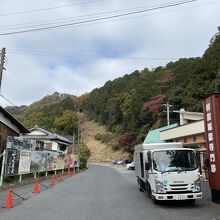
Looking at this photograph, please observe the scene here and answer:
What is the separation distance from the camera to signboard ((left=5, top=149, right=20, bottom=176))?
64.8ft

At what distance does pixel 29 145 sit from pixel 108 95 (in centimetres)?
8775

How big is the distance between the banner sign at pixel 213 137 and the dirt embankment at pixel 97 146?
247 ft

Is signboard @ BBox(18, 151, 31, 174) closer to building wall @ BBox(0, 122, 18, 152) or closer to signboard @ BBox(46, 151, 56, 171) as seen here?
building wall @ BBox(0, 122, 18, 152)

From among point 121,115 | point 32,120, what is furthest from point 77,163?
point 121,115

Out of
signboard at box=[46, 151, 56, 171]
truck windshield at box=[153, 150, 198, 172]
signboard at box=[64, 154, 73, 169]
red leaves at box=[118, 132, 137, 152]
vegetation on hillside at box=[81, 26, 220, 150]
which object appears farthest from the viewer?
red leaves at box=[118, 132, 137, 152]

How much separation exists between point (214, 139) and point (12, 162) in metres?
13.4

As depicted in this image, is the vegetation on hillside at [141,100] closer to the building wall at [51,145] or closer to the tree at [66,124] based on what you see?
the tree at [66,124]

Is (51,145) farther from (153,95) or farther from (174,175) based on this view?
(174,175)

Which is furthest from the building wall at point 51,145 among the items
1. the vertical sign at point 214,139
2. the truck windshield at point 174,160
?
the vertical sign at point 214,139

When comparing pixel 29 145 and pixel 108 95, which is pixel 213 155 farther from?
pixel 108 95

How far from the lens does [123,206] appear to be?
1212 cm

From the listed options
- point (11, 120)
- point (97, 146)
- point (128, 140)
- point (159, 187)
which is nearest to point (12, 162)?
point (11, 120)

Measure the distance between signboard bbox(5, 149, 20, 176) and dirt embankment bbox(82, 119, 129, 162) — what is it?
2650 inches

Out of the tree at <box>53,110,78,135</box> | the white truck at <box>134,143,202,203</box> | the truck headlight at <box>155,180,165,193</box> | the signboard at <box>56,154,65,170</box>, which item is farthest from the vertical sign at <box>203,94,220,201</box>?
the tree at <box>53,110,78,135</box>
